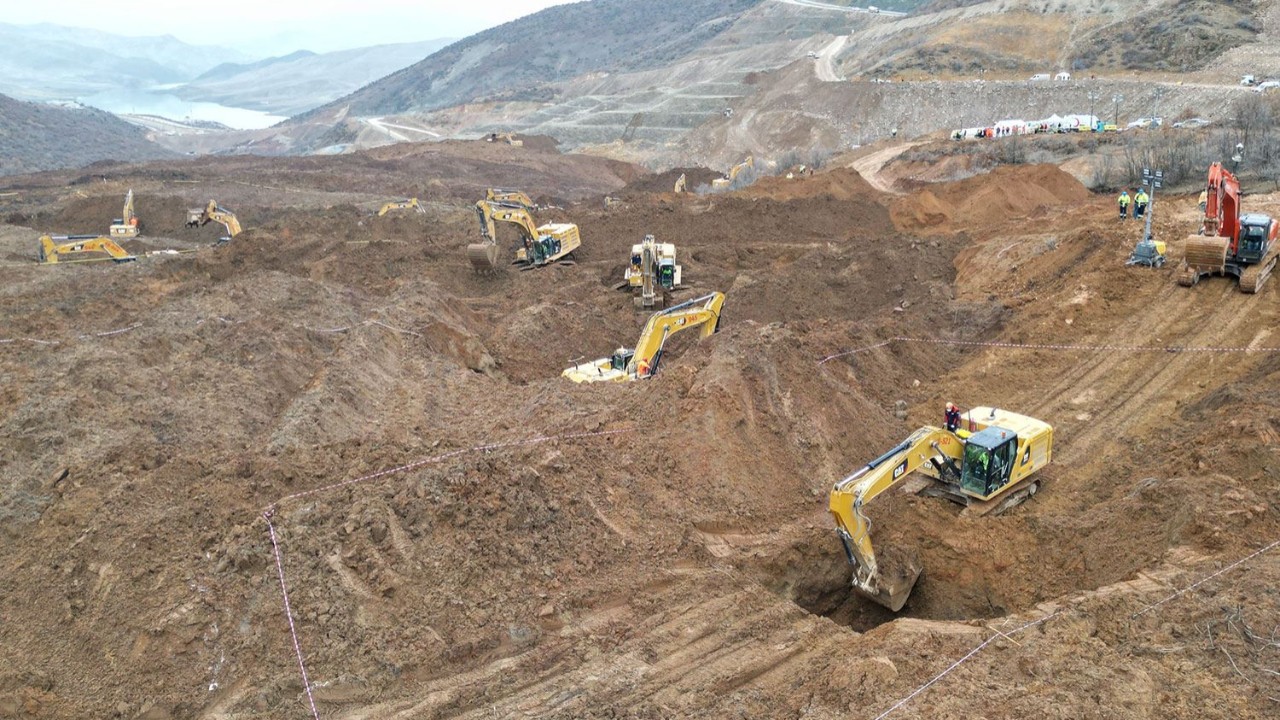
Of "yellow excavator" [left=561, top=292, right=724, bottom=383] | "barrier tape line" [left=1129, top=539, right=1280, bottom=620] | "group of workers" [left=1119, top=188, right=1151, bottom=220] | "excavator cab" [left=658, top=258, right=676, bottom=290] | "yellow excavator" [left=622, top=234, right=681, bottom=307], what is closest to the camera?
"barrier tape line" [left=1129, top=539, right=1280, bottom=620]

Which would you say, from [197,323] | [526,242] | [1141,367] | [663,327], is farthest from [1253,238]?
[197,323]

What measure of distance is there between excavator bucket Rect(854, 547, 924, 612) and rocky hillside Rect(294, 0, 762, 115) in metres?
117

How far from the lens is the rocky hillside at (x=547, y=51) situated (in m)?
135

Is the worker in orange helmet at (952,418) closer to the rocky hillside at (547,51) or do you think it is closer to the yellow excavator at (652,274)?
the yellow excavator at (652,274)

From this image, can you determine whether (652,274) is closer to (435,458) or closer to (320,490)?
(435,458)

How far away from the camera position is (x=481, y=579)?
10.7 m

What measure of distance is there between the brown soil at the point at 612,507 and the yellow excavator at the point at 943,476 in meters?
0.52

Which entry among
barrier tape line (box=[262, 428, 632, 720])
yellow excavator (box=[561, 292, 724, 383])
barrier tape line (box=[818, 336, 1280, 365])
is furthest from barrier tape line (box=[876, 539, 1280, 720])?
yellow excavator (box=[561, 292, 724, 383])

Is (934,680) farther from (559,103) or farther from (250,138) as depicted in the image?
(250,138)

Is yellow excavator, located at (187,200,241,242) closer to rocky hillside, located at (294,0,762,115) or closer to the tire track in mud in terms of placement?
the tire track in mud

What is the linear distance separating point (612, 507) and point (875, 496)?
370 cm

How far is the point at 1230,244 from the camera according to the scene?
20.7 meters

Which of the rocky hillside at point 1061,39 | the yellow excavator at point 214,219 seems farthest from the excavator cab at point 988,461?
the rocky hillside at point 1061,39

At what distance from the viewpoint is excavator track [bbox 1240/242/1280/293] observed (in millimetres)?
20344
